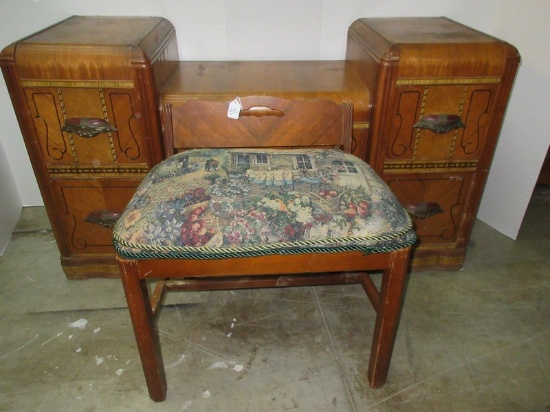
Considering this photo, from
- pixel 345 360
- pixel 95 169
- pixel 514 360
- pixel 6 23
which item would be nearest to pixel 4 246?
pixel 95 169

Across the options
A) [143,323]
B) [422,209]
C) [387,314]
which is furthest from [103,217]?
[422,209]

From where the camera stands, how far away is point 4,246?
205 cm

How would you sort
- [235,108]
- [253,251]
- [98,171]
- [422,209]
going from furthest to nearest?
[422,209] → [98,171] → [235,108] → [253,251]

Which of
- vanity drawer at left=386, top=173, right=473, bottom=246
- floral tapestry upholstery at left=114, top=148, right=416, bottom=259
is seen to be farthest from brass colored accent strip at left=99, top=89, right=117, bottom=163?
vanity drawer at left=386, top=173, right=473, bottom=246

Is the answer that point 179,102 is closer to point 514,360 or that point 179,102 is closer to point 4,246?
point 4,246

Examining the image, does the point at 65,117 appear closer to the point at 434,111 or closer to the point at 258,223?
the point at 258,223

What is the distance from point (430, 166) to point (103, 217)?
4.27ft

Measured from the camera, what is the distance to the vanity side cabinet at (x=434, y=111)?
1.50 meters

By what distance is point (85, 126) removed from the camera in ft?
4.93

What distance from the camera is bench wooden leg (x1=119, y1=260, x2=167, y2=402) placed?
1.13 metres

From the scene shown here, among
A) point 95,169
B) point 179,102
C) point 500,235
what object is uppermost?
point 179,102

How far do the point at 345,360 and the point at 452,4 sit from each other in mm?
1622

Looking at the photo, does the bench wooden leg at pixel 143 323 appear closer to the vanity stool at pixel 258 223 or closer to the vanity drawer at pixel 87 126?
the vanity stool at pixel 258 223

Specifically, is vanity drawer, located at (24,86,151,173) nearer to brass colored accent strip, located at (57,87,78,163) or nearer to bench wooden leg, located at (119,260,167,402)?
brass colored accent strip, located at (57,87,78,163)
